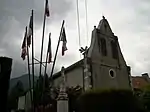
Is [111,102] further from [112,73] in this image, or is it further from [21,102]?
[21,102]

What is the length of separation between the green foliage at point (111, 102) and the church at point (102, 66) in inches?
477

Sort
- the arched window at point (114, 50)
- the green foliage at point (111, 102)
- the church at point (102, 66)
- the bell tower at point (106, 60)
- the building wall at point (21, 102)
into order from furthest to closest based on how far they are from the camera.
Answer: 1. the building wall at point (21, 102)
2. the arched window at point (114, 50)
3. the bell tower at point (106, 60)
4. the church at point (102, 66)
5. the green foliage at point (111, 102)

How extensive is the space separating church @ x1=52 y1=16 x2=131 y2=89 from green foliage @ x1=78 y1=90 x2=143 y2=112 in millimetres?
12127

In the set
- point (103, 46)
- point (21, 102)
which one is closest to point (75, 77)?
point (103, 46)

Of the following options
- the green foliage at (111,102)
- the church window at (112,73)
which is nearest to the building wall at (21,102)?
the church window at (112,73)

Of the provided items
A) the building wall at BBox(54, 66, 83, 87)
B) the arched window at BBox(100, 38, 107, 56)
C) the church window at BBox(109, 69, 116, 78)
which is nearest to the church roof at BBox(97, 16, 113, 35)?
the arched window at BBox(100, 38, 107, 56)

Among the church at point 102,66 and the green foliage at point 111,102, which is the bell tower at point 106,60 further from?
the green foliage at point 111,102

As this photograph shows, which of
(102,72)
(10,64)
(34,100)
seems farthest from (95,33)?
(10,64)

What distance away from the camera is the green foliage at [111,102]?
15.5 metres

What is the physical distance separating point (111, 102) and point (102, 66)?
52.3 feet

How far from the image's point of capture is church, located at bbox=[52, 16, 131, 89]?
29.9m

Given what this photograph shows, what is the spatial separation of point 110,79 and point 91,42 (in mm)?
5352

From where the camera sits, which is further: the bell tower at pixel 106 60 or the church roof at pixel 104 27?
the church roof at pixel 104 27

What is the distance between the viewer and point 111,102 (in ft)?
51.1
